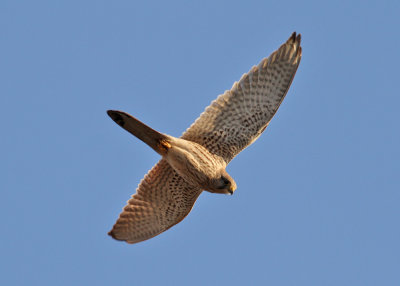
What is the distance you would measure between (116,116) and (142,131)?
0.59m

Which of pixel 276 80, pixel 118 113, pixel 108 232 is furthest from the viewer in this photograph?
pixel 108 232

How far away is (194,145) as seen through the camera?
12445mm

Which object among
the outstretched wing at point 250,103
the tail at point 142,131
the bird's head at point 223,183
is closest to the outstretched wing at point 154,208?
the bird's head at point 223,183

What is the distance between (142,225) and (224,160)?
1.97 metres

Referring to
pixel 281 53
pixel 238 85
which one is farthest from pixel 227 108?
pixel 281 53

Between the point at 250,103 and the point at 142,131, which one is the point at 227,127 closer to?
the point at 250,103

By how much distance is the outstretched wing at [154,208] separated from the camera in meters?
13.2

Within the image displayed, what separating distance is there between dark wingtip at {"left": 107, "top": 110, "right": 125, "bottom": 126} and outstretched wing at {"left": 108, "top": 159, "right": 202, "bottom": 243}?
1.59 m

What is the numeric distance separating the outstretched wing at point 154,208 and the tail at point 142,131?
2.81 ft

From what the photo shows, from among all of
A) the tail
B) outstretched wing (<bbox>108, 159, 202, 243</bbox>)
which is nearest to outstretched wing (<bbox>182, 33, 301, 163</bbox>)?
the tail

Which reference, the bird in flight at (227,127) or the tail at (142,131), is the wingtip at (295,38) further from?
the tail at (142,131)

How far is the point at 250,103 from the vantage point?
489 inches

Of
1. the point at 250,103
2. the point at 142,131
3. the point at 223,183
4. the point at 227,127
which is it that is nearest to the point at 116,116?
the point at 142,131

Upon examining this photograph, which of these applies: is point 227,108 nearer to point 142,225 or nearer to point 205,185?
point 205,185
